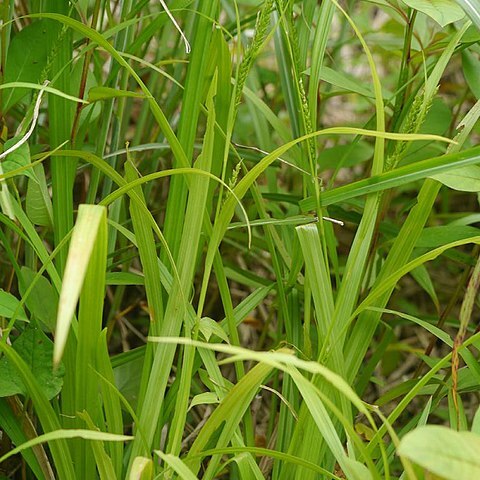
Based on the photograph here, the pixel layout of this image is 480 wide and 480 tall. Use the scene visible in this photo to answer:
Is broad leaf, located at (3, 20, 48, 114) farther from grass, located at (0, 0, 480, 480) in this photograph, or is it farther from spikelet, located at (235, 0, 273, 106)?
spikelet, located at (235, 0, 273, 106)

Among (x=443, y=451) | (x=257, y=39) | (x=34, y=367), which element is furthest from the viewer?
(x=34, y=367)

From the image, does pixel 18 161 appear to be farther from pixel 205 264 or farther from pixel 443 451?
pixel 443 451

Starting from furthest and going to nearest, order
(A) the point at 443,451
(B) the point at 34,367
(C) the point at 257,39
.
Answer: (B) the point at 34,367 → (C) the point at 257,39 → (A) the point at 443,451

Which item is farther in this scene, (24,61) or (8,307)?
(24,61)

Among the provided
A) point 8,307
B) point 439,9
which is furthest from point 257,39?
point 8,307

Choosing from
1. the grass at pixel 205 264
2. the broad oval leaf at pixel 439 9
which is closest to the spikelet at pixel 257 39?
the grass at pixel 205 264

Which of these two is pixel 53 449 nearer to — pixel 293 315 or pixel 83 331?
pixel 83 331

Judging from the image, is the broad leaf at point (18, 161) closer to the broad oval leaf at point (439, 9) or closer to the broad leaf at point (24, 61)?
the broad leaf at point (24, 61)
